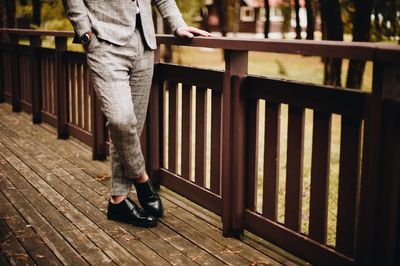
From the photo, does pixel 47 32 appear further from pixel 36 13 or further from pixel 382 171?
pixel 36 13

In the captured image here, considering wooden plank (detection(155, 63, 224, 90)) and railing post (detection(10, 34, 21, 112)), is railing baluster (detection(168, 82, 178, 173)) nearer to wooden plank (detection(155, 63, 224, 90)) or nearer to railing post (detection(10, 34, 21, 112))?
wooden plank (detection(155, 63, 224, 90))

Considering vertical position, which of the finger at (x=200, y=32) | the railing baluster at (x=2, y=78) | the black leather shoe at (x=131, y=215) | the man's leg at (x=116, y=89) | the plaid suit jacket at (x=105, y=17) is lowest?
the black leather shoe at (x=131, y=215)

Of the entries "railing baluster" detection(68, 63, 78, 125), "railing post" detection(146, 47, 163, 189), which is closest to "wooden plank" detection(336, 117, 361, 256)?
"railing post" detection(146, 47, 163, 189)

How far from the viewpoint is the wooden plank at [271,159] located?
3061mm

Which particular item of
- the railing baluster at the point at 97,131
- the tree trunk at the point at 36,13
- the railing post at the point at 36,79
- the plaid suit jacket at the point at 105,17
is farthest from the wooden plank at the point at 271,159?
the tree trunk at the point at 36,13

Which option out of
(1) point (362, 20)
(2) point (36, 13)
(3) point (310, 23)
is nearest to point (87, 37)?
(3) point (310, 23)

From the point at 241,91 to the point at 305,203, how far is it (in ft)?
13.5

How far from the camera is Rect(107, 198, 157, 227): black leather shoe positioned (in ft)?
11.4

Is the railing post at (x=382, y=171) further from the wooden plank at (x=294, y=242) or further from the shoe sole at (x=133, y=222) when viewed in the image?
the shoe sole at (x=133, y=222)

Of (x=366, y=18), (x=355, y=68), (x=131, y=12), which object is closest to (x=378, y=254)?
(x=131, y=12)

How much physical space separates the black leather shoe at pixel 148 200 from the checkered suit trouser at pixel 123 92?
0.09 m

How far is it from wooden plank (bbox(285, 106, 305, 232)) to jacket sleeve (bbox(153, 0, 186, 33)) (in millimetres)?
1042

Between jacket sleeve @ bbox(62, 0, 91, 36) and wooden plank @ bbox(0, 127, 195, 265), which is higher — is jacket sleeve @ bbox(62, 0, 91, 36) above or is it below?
above

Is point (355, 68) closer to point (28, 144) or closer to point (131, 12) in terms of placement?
point (28, 144)
